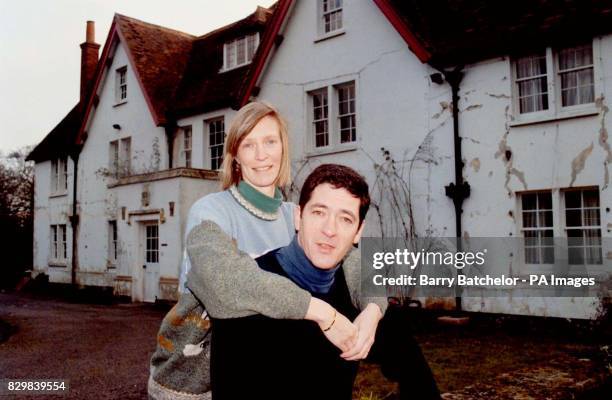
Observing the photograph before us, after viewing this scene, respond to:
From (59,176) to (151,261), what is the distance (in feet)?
30.2


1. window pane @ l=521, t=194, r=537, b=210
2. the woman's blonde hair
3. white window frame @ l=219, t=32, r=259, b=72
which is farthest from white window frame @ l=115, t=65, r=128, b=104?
the woman's blonde hair

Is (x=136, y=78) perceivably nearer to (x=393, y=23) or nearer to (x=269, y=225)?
(x=393, y=23)

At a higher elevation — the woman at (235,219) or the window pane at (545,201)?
the window pane at (545,201)

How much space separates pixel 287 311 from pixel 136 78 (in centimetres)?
1994

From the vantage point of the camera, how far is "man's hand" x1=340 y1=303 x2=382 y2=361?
4.99 ft

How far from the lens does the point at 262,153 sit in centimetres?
199

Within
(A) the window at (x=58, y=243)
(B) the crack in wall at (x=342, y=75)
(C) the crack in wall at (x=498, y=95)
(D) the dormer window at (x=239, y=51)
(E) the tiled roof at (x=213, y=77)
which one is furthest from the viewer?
(A) the window at (x=58, y=243)

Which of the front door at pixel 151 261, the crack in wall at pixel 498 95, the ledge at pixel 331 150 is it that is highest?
the crack in wall at pixel 498 95

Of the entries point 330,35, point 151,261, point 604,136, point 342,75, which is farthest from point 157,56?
point 604,136

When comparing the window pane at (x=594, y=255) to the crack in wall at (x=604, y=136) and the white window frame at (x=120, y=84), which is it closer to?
the crack in wall at (x=604, y=136)

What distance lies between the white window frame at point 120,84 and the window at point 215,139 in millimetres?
5089

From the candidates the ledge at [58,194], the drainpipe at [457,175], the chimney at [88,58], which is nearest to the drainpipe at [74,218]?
the ledge at [58,194]

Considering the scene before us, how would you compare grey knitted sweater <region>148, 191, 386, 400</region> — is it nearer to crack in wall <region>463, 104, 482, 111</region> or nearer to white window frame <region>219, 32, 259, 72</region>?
crack in wall <region>463, 104, 482, 111</region>

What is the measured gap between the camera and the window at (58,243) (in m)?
23.7
